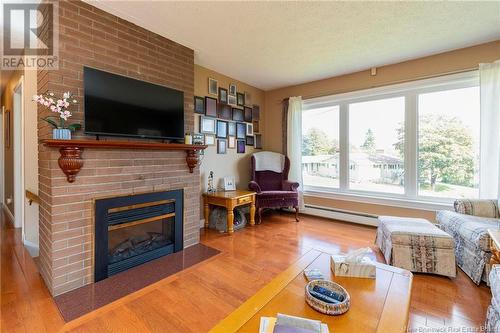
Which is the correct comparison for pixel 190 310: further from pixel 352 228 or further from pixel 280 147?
pixel 280 147

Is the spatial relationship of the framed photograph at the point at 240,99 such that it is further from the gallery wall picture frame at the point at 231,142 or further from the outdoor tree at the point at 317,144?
the outdoor tree at the point at 317,144

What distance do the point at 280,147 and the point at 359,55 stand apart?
1996mm

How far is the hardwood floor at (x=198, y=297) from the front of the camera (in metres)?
1.43

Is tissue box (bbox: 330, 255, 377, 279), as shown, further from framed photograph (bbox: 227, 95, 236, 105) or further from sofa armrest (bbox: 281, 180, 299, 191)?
framed photograph (bbox: 227, 95, 236, 105)

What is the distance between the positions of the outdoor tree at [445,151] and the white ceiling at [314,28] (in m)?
0.92

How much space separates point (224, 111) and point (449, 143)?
3.14 m

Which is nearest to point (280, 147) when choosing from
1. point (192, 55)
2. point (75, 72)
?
point (192, 55)

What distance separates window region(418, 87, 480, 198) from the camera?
9.00ft

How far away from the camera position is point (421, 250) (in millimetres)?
2027

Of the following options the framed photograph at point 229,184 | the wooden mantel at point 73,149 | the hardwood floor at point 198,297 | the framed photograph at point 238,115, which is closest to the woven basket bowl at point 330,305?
the hardwood floor at point 198,297

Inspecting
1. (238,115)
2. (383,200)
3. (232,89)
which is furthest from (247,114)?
(383,200)

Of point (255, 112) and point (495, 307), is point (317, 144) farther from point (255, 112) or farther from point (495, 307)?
point (495, 307)

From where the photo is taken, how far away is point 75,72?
6.01 ft

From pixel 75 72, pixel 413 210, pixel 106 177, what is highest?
pixel 75 72
